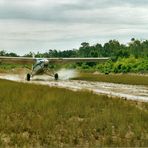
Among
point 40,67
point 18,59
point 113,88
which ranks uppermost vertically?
point 18,59

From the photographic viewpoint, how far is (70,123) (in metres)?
18.8

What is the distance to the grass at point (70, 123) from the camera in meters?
16.7

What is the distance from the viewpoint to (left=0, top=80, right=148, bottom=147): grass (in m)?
16.7

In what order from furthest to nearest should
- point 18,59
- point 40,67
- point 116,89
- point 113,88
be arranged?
1. point 18,59
2. point 40,67
3. point 113,88
4. point 116,89

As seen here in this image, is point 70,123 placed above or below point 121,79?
above

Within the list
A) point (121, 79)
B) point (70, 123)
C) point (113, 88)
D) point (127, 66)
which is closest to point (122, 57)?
point (127, 66)

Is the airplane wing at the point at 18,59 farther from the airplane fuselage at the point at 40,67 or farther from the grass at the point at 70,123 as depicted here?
the grass at the point at 70,123

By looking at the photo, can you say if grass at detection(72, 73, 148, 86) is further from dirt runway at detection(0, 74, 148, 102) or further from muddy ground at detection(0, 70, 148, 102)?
dirt runway at detection(0, 74, 148, 102)

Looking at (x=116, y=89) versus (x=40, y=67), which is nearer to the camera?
(x=116, y=89)

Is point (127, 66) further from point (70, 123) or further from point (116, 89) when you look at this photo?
point (70, 123)

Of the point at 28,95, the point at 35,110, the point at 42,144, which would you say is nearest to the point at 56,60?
the point at 28,95

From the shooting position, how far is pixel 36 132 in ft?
56.5

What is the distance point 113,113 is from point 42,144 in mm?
4991

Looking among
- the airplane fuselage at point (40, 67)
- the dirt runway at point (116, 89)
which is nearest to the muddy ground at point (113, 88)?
the dirt runway at point (116, 89)
